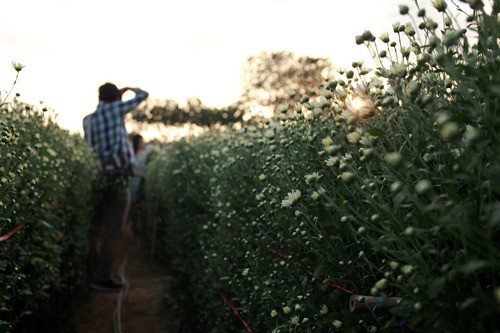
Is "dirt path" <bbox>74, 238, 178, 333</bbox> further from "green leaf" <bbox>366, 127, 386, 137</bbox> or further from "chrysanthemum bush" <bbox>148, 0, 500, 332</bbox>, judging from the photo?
"green leaf" <bbox>366, 127, 386, 137</bbox>

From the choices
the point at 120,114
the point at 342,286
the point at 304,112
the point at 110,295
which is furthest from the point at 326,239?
the point at 110,295

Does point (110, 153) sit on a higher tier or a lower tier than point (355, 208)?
higher

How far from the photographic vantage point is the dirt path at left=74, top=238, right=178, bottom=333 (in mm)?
5891

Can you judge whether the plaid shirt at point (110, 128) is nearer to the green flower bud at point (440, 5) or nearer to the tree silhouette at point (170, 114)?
the green flower bud at point (440, 5)

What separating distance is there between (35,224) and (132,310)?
120 inches

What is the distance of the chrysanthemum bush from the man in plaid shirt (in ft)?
9.27

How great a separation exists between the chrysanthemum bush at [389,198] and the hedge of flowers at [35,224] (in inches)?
53.5

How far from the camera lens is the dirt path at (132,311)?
232 inches

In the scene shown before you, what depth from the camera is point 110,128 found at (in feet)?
22.1

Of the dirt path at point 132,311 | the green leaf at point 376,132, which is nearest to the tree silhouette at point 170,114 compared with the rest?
the dirt path at point 132,311

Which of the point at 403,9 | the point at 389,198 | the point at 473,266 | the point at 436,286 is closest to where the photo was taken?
the point at 473,266

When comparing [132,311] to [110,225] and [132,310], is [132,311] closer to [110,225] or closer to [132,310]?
[132,310]

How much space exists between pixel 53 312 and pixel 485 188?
14.4 ft

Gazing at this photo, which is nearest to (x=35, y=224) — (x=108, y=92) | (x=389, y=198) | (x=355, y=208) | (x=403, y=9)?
(x=355, y=208)
